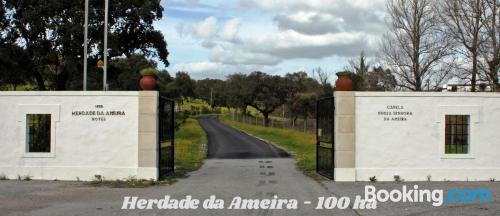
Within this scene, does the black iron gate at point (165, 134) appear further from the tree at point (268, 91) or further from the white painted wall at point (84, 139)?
the tree at point (268, 91)

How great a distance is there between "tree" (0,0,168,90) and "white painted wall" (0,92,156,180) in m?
17.9

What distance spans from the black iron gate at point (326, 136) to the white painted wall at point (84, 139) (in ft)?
17.7

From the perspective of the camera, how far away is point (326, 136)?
58.0ft

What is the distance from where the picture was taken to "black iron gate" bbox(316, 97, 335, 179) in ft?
54.2

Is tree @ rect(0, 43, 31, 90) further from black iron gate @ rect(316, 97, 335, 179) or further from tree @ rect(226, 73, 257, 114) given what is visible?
tree @ rect(226, 73, 257, 114)

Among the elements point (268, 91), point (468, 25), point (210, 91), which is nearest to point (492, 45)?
point (468, 25)

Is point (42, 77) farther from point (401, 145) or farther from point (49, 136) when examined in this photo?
point (401, 145)

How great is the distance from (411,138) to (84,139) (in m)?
8.94

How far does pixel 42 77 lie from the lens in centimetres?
3822

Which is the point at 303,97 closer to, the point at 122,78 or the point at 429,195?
the point at 122,78

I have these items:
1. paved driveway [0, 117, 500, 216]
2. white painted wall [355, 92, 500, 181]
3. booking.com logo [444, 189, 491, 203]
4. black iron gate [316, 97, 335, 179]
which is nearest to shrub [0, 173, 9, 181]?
paved driveway [0, 117, 500, 216]

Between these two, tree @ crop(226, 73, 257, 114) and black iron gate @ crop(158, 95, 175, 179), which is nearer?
black iron gate @ crop(158, 95, 175, 179)

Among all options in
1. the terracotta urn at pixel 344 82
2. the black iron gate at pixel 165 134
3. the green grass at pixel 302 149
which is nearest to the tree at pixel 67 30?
the green grass at pixel 302 149

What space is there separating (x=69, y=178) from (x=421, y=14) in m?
35.4
